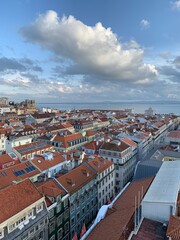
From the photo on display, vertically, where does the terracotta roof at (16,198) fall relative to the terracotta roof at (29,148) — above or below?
above

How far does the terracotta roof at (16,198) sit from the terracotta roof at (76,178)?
6096mm

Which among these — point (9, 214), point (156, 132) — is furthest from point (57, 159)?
point (156, 132)

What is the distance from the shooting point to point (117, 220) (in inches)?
891

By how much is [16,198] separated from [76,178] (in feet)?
36.7

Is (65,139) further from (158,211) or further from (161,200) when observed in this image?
(158,211)

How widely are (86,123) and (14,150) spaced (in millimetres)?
50234

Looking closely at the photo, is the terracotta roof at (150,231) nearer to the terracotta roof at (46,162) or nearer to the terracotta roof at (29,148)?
the terracotta roof at (46,162)

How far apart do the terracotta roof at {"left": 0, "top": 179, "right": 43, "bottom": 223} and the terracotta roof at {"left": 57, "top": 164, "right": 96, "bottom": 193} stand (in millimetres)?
6096

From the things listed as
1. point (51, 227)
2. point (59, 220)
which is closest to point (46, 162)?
point (59, 220)

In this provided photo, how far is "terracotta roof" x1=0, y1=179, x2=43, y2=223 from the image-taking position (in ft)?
70.4

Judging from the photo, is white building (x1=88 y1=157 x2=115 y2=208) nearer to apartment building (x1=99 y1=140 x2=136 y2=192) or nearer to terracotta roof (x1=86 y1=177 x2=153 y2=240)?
apartment building (x1=99 y1=140 x2=136 y2=192)

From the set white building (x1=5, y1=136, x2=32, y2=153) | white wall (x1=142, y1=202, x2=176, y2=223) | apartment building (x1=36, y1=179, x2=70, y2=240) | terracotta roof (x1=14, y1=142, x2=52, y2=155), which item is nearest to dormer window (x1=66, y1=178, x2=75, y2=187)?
apartment building (x1=36, y1=179, x2=70, y2=240)

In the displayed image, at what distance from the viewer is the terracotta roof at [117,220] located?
20.3 m

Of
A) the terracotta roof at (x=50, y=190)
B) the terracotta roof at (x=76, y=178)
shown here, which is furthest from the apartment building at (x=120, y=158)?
the terracotta roof at (x=50, y=190)
